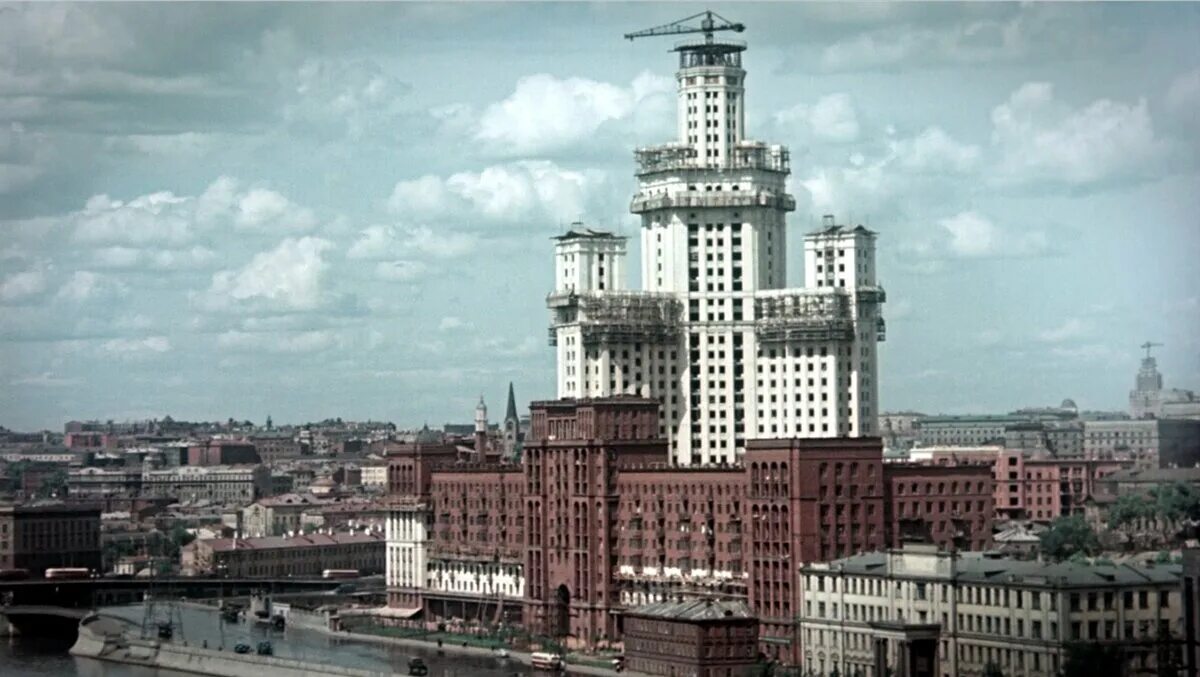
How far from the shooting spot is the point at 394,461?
16325cm

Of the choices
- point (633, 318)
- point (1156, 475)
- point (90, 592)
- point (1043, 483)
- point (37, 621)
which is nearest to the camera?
point (1156, 475)

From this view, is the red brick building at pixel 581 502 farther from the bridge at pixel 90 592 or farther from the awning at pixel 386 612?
the bridge at pixel 90 592

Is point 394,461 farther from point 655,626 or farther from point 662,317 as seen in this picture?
point 655,626

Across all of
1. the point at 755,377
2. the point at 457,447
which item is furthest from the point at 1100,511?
the point at 457,447

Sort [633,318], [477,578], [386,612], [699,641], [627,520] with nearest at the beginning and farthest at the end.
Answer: [699,641], [627,520], [477,578], [633,318], [386,612]

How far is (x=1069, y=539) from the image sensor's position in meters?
143

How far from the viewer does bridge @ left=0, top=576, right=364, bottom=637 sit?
563ft

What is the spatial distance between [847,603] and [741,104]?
156ft

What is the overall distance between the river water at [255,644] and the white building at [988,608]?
17.1 metres

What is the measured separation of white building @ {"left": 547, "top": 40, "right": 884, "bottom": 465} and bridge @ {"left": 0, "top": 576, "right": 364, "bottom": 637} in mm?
36178

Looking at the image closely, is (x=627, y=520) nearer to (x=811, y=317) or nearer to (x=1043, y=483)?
(x=811, y=317)

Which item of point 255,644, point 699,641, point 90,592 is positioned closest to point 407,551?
point 255,644

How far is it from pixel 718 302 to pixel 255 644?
3072 centimetres

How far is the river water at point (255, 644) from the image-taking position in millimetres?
132625
